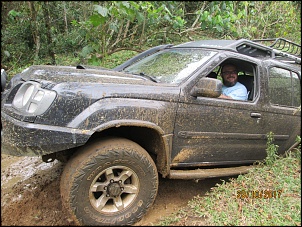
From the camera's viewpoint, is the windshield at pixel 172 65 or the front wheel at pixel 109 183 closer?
the front wheel at pixel 109 183

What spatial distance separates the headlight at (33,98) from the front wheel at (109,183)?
0.52 meters

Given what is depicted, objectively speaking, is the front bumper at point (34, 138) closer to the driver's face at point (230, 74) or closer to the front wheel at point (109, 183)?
the front wheel at point (109, 183)

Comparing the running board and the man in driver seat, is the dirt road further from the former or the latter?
the man in driver seat

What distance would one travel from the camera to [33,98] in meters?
2.22

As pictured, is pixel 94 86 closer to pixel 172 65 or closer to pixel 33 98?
pixel 33 98

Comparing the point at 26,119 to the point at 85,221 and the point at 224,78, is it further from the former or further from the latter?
the point at 224,78

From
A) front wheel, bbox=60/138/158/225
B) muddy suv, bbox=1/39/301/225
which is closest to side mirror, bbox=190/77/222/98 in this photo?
muddy suv, bbox=1/39/301/225

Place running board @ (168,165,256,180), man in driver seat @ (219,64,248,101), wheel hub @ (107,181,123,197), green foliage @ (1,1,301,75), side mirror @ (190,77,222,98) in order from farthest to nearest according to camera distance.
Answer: green foliage @ (1,1,301,75) → man in driver seat @ (219,64,248,101) → running board @ (168,165,256,180) → side mirror @ (190,77,222,98) → wheel hub @ (107,181,123,197)

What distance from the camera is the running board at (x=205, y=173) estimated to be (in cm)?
285

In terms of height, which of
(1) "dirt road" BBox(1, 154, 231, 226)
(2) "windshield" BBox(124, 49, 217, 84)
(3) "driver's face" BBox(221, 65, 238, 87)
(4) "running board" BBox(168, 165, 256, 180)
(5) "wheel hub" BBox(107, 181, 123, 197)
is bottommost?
(1) "dirt road" BBox(1, 154, 231, 226)

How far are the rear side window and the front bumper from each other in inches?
103

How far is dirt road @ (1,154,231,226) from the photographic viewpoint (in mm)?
2525

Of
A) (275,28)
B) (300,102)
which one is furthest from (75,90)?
(275,28)
